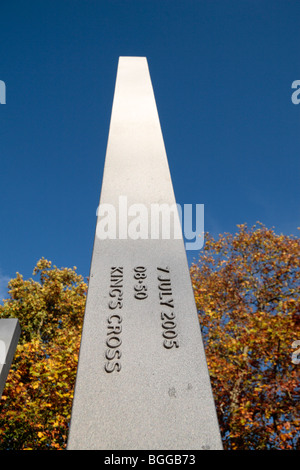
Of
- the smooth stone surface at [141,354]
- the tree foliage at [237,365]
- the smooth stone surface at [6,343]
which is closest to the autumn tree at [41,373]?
the tree foliage at [237,365]

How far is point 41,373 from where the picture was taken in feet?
41.5

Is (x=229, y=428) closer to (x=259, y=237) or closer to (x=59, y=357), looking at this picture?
(x=59, y=357)

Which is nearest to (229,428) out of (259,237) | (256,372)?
(256,372)

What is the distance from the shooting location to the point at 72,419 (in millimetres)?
2473

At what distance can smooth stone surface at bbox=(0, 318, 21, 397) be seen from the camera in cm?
551

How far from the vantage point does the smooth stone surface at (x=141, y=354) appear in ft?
7.97

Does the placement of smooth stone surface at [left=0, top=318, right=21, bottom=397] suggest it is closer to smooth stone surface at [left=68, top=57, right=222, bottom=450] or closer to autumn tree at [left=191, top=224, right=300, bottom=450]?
smooth stone surface at [left=68, top=57, right=222, bottom=450]

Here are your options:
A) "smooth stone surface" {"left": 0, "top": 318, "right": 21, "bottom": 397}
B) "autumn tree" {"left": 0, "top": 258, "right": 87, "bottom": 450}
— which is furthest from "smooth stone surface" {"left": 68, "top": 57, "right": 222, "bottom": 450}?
"autumn tree" {"left": 0, "top": 258, "right": 87, "bottom": 450}

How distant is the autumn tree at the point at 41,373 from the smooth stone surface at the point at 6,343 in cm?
550

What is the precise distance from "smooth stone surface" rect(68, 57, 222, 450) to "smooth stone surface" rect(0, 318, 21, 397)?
10.7ft

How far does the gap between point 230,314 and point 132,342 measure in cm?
1377

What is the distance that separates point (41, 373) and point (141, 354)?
38.5 ft

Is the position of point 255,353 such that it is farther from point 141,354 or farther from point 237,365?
point 141,354
